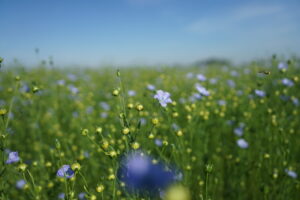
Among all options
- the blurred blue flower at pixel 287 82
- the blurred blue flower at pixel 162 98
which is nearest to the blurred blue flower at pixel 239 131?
the blurred blue flower at pixel 287 82

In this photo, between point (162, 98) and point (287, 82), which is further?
point (287, 82)

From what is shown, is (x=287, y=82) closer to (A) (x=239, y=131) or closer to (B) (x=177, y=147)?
(A) (x=239, y=131)

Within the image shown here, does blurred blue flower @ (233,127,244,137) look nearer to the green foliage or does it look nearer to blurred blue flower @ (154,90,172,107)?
the green foliage

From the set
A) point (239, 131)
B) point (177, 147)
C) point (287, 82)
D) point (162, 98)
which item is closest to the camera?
point (162, 98)

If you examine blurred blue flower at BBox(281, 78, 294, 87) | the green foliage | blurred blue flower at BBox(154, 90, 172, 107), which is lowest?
the green foliage

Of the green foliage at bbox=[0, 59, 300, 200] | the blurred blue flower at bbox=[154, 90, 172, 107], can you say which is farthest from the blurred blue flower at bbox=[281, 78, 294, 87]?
the blurred blue flower at bbox=[154, 90, 172, 107]

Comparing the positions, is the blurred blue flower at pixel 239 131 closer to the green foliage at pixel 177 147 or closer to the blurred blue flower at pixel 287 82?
the green foliage at pixel 177 147

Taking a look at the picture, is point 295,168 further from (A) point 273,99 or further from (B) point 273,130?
(A) point 273,99

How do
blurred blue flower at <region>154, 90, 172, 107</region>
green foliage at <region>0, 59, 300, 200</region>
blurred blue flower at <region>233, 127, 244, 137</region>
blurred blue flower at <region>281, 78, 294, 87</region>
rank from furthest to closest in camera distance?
blurred blue flower at <region>281, 78, 294, 87</region>, blurred blue flower at <region>233, 127, 244, 137</region>, blurred blue flower at <region>154, 90, 172, 107</region>, green foliage at <region>0, 59, 300, 200</region>

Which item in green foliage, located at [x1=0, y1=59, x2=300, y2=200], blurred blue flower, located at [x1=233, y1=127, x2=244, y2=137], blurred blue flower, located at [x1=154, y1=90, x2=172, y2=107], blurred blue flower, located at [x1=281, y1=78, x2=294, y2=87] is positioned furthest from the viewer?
blurred blue flower, located at [x1=281, y1=78, x2=294, y2=87]

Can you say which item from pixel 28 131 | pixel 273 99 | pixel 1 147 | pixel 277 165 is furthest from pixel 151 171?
pixel 28 131

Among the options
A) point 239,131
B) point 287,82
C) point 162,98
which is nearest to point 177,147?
point 162,98
